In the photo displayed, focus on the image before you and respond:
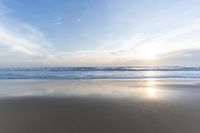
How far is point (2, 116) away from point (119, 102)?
12.4ft

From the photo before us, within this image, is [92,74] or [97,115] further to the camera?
[92,74]

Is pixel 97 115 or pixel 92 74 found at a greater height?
pixel 92 74

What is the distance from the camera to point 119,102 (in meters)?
6.42

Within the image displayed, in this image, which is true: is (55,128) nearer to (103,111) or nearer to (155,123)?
(103,111)

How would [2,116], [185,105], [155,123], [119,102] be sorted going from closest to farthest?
[155,123] < [2,116] < [185,105] < [119,102]

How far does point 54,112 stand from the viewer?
17.5ft

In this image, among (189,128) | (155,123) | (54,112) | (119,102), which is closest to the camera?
(189,128)

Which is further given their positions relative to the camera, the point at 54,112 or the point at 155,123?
the point at 54,112

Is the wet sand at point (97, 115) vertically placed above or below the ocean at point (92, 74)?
below

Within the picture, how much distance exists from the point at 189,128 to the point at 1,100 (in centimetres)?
654

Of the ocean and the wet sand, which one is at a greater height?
the ocean

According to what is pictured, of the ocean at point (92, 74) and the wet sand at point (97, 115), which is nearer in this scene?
the wet sand at point (97, 115)

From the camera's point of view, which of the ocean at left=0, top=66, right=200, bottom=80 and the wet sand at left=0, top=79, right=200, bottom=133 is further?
the ocean at left=0, top=66, right=200, bottom=80

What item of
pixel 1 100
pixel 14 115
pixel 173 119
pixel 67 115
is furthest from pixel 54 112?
pixel 173 119
